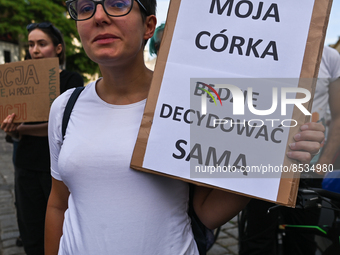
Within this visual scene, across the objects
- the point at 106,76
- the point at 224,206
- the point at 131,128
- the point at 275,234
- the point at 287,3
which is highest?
the point at 287,3

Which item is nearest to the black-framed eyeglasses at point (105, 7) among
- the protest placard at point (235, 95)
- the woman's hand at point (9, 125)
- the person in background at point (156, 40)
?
the protest placard at point (235, 95)

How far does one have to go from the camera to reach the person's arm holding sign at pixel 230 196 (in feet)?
3.32

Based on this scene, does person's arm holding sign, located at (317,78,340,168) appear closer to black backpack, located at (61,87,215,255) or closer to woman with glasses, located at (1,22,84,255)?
black backpack, located at (61,87,215,255)

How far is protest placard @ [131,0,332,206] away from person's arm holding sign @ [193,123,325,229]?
3cm

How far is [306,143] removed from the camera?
1009mm

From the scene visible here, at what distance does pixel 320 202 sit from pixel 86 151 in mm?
1200

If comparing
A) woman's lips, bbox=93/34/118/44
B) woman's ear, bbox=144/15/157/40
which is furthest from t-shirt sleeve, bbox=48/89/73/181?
woman's ear, bbox=144/15/157/40

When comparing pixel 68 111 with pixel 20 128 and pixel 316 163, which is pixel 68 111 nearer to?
pixel 20 128

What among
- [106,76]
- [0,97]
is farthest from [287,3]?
[0,97]

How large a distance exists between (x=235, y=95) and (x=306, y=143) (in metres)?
0.29

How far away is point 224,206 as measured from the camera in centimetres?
118

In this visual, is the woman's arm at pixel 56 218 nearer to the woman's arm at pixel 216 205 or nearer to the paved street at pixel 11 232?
the woman's arm at pixel 216 205

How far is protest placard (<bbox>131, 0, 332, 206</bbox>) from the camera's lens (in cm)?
103

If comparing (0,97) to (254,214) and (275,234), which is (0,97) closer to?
(254,214)
